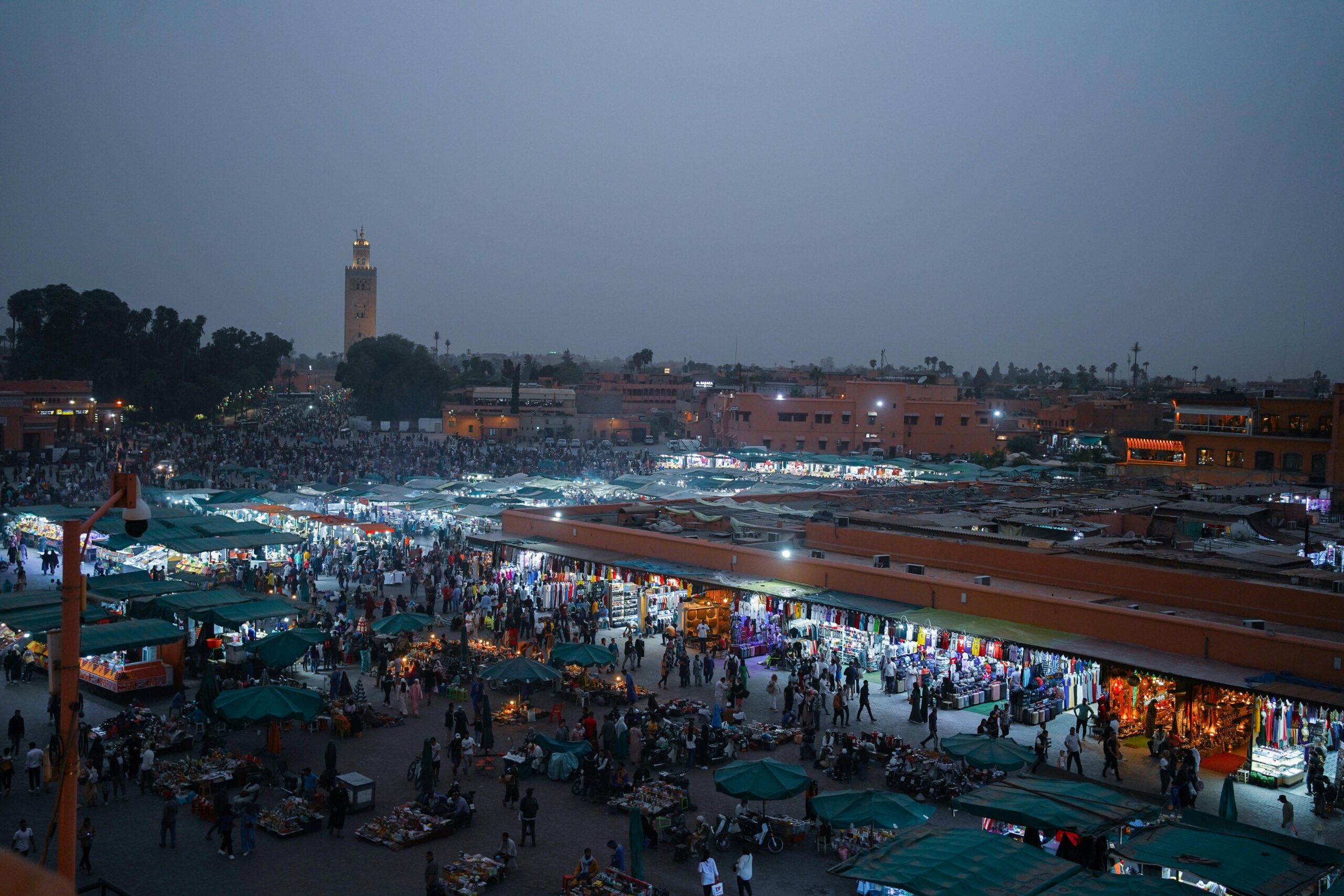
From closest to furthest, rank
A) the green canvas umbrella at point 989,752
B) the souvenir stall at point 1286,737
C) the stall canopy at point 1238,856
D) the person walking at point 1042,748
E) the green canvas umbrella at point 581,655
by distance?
the stall canopy at point 1238,856 < the green canvas umbrella at point 989,752 < the souvenir stall at point 1286,737 < the person walking at point 1042,748 < the green canvas umbrella at point 581,655

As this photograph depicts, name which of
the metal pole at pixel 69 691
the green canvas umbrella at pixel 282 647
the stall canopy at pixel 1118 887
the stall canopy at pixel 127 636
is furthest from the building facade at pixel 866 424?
the metal pole at pixel 69 691

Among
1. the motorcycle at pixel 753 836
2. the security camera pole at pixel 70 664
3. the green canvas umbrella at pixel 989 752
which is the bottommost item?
the motorcycle at pixel 753 836

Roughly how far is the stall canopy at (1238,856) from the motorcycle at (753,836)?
151 inches

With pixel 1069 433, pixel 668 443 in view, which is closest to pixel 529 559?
pixel 668 443

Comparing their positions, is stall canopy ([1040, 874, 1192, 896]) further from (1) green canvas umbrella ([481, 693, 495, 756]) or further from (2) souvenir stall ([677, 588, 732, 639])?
(2) souvenir stall ([677, 588, 732, 639])

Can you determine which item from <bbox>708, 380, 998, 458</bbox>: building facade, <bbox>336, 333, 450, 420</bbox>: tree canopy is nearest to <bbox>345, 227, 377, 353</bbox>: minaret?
<bbox>336, 333, 450, 420</bbox>: tree canopy

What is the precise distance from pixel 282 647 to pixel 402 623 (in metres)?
2.61

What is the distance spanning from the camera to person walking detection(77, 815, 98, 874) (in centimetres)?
1089

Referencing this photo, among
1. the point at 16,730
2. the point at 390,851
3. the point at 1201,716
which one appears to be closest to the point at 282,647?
the point at 16,730

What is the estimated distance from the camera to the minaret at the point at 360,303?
160 metres

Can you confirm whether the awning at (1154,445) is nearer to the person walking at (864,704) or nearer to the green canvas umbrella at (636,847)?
the person walking at (864,704)

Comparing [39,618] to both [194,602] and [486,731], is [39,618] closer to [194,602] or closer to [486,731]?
[194,602]

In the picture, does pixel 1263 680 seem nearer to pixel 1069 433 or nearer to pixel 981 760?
pixel 981 760

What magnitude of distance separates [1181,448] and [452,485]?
35.4 metres
